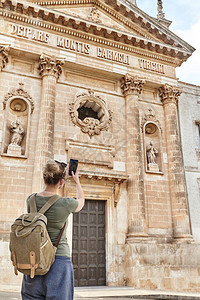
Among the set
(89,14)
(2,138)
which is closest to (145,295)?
(2,138)

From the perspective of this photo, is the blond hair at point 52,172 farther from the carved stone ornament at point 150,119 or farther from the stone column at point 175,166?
the carved stone ornament at point 150,119

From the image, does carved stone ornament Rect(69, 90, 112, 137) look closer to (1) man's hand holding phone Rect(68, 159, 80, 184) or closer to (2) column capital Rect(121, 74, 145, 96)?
(2) column capital Rect(121, 74, 145, 96)

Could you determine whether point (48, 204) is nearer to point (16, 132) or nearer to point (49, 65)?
point (16, 132)

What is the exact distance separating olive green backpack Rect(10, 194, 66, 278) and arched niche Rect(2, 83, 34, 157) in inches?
369

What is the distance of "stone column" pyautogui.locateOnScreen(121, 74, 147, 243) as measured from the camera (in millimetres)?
12117

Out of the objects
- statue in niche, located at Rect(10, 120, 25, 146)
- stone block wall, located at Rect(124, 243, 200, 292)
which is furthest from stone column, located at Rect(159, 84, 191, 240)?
statue in niche, located at Rect(10, 120, 25, 146)

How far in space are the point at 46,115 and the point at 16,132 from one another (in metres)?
1.41

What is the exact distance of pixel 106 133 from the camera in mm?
13508

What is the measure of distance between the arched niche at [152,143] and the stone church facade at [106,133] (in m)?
0.06

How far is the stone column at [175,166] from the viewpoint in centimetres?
1291

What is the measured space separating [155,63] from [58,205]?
1423 centimetres

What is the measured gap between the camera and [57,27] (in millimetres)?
13352

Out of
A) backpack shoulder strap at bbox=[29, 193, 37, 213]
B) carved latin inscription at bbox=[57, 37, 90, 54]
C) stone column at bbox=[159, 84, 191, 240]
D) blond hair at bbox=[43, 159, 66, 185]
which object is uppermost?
carved latin inscription at bbox=[57, 37, 90, 54]

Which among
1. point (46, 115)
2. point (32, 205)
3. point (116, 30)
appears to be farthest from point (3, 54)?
point (32, 205)
